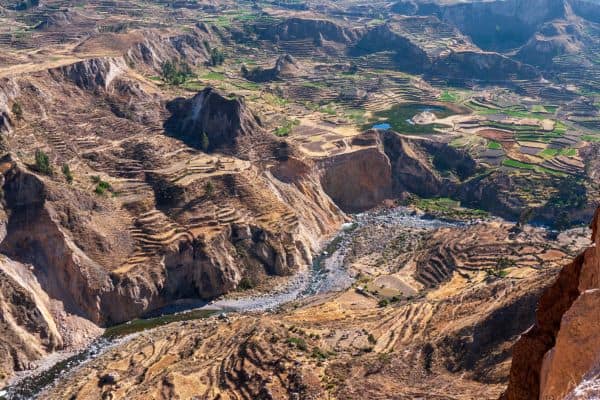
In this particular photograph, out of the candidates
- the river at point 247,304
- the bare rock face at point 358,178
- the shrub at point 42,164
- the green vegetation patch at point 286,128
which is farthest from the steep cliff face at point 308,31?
the shrub at point 42,164

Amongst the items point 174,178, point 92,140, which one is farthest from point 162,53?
point 174,178

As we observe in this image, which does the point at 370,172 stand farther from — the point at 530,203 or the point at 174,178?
the point at 174,178

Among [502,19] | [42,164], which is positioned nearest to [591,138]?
[42,164]

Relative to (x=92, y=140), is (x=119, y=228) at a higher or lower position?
lower

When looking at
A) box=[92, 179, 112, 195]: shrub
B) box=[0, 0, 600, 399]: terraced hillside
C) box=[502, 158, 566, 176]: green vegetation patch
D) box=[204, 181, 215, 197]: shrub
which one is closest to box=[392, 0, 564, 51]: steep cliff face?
box=[0, 0, 600, 399]: terraced hillside

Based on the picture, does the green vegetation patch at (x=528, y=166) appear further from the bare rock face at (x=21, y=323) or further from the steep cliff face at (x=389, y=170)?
the bare rock face at (x=21, y=323)

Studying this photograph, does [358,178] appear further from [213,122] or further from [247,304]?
[247,304]

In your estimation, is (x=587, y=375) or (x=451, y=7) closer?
(x=587, y=375)
